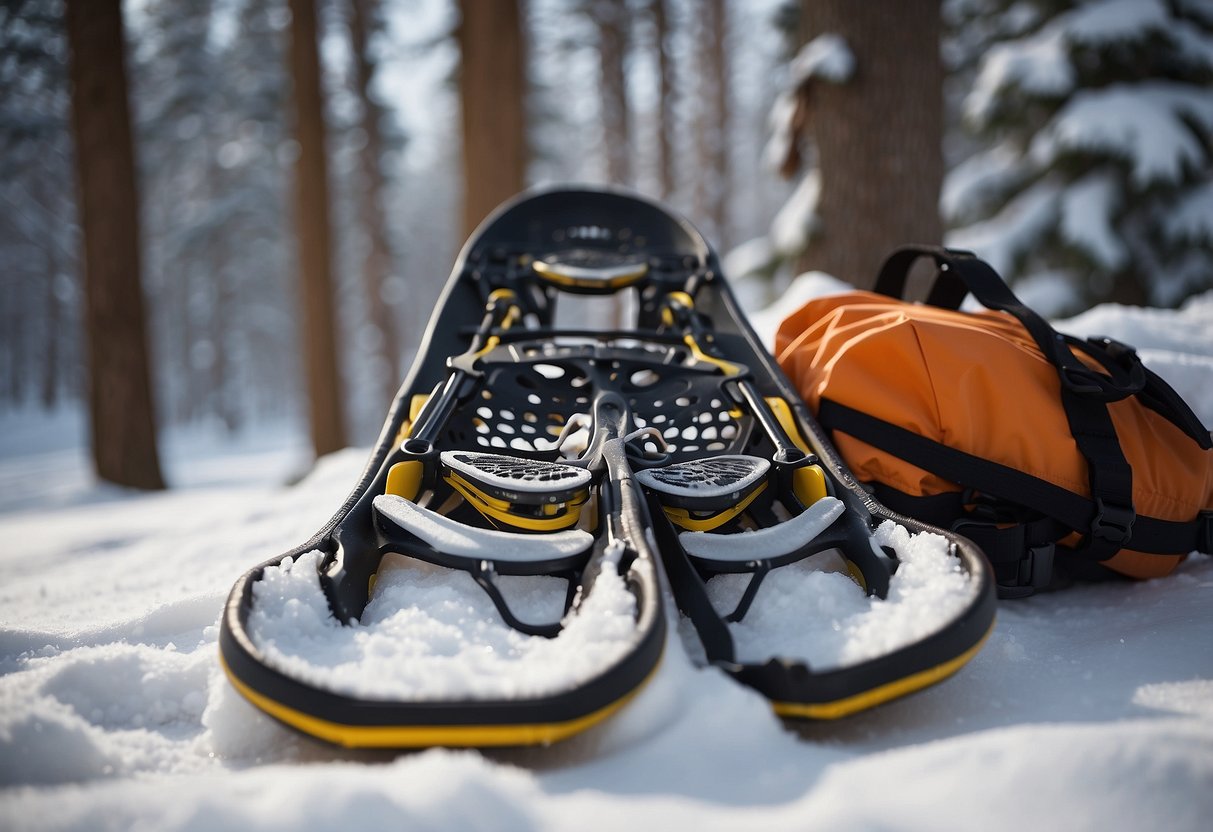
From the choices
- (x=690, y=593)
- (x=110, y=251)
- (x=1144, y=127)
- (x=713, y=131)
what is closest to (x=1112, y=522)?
(x=690, y=593)

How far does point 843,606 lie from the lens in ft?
3.49

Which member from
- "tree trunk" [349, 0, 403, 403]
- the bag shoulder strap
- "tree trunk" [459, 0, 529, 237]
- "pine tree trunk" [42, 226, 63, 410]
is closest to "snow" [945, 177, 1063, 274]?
"tree trunk" [459, 0, 529, 237]

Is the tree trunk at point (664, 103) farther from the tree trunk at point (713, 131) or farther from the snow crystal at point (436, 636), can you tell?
the snow crystal at point (436, 636)

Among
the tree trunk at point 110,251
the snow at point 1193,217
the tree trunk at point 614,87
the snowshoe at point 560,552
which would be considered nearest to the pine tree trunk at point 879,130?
the snowshoe at point 560,552

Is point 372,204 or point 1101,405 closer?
point 1101,405

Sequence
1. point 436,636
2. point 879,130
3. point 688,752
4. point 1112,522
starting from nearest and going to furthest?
point 688,752, point 436,636, point 1112,522, point 879,130

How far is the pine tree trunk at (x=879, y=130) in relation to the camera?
11.0 feet

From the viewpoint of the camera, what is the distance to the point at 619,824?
2.25 ft

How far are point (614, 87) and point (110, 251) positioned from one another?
9.61m

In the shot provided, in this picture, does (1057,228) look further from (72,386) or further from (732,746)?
(72,386)

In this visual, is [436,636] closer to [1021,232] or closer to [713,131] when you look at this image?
[1021,232]

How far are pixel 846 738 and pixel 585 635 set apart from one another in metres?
0.39

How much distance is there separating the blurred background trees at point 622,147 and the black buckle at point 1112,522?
2.42 meters

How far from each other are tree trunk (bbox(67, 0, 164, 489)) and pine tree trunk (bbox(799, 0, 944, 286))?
17.9 feet
